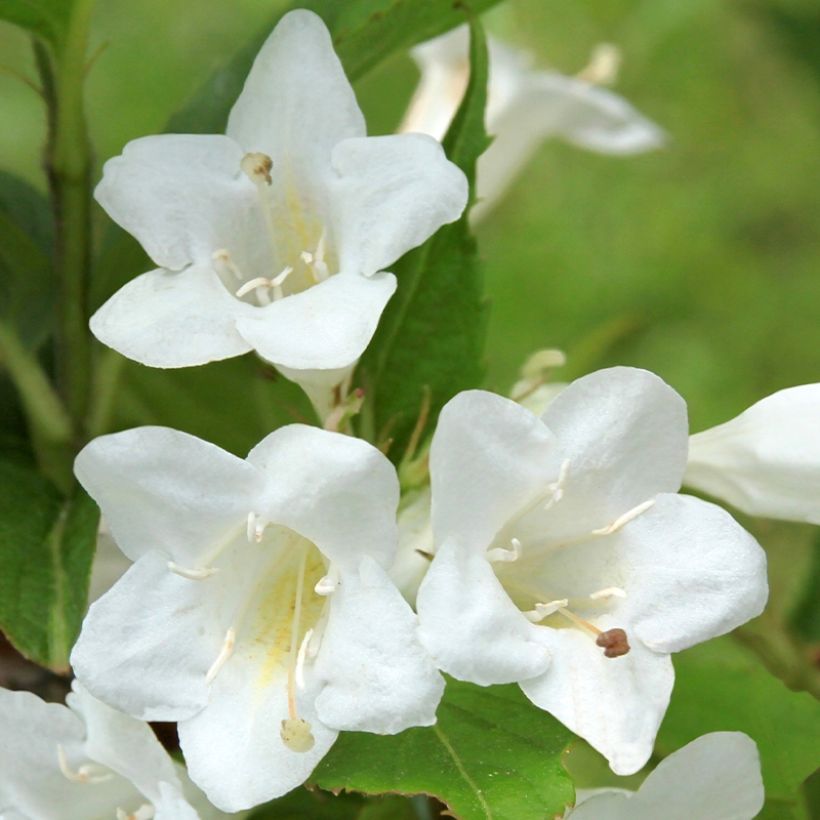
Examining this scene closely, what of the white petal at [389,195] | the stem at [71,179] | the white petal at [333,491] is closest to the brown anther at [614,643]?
the white petal at [333,491]

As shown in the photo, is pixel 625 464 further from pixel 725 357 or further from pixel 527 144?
pixel 725 357

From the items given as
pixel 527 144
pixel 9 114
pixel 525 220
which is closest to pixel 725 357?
pixel 525 220

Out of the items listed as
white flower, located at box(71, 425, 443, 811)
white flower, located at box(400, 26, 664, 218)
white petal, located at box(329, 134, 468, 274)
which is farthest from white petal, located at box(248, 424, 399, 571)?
white flower, located at box(400, 26, 664, 218)

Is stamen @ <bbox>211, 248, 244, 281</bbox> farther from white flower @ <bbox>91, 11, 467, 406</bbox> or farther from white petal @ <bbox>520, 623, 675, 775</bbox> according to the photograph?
white petal @ <bbox>520, 623, 675, 775</bbox>

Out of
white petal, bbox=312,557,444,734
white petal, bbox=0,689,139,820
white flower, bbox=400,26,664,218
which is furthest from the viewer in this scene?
white flower, bbox=400,26,664,218

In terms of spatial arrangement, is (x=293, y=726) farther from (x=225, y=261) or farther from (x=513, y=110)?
(x=513, y=110)
